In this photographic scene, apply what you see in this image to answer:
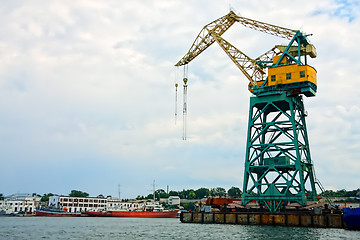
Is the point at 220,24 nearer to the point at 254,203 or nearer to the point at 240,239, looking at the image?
the point at 254,203

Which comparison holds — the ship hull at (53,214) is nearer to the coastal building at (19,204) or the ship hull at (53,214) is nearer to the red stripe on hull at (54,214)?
the red stripe on hull at (54,214)

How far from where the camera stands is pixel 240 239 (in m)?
33.7

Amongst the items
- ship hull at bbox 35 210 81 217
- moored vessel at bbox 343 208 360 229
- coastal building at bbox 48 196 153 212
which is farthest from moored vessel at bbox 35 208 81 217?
moored vessel at bbox 343 208 360 229

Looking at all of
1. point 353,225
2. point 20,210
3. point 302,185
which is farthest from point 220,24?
point 20,210

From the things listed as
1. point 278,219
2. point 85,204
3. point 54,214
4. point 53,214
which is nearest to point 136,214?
point 54,214

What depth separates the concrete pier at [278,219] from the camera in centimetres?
4409

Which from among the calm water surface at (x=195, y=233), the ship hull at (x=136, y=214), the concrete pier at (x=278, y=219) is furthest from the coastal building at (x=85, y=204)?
the calm water surface at (x=195, y=233)

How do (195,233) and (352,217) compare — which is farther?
(352,217)

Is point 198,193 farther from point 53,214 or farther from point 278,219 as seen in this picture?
point 278,219

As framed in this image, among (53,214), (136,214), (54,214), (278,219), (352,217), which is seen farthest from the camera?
(53,214)

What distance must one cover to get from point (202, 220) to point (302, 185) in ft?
51.8

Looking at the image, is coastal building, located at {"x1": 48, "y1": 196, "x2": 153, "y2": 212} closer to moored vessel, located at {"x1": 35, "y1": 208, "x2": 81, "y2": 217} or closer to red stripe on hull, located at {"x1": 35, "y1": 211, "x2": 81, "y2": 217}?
moored vessel, located at {"x1": 35, "y1": 208, "x2": 81, "y2": 217}

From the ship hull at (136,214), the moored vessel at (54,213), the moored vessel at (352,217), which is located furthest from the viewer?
the moored vessel at (54,213)

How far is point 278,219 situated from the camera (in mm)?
47094
